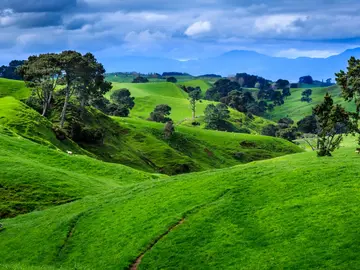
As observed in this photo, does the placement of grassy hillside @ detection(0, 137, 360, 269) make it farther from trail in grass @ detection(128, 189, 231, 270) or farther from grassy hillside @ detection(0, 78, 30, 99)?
grassy hillside @ detection(0, 78, 30, 99)

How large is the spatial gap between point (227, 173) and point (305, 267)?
16.0 meters

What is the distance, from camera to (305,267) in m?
25.3

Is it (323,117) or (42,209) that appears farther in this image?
(323,117)

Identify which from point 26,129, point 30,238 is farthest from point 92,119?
point 30,238

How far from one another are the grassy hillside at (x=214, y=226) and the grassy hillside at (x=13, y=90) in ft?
301

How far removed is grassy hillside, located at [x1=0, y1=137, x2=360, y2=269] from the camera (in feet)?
89.9

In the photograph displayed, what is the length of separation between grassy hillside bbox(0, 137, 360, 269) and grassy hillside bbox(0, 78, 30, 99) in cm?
9171

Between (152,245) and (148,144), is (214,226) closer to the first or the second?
(152,245)

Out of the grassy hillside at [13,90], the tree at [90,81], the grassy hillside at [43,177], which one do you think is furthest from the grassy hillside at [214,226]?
the grassy hillside at [13,90]

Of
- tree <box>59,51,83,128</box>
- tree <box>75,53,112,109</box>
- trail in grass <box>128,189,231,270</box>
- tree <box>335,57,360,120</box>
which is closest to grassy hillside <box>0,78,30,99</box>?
tree <box>75,53,112,109</box>

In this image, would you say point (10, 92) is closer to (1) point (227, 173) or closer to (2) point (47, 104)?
(2) point (47, 104)

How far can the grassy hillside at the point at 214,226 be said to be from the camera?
27406mm

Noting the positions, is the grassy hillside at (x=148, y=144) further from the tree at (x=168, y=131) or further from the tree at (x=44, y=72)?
the tree at (x=44, y=72)

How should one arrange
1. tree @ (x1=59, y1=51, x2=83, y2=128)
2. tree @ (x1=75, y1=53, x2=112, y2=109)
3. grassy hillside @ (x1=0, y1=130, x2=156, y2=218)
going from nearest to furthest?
grassy hillside @ (x1=0, y1=130, x2=156, y2=218)
tree @ (x1=59, y1=51, x2=83, y2=128)
tree @ (x1=75, y1=53, x2=112, y2=109)
